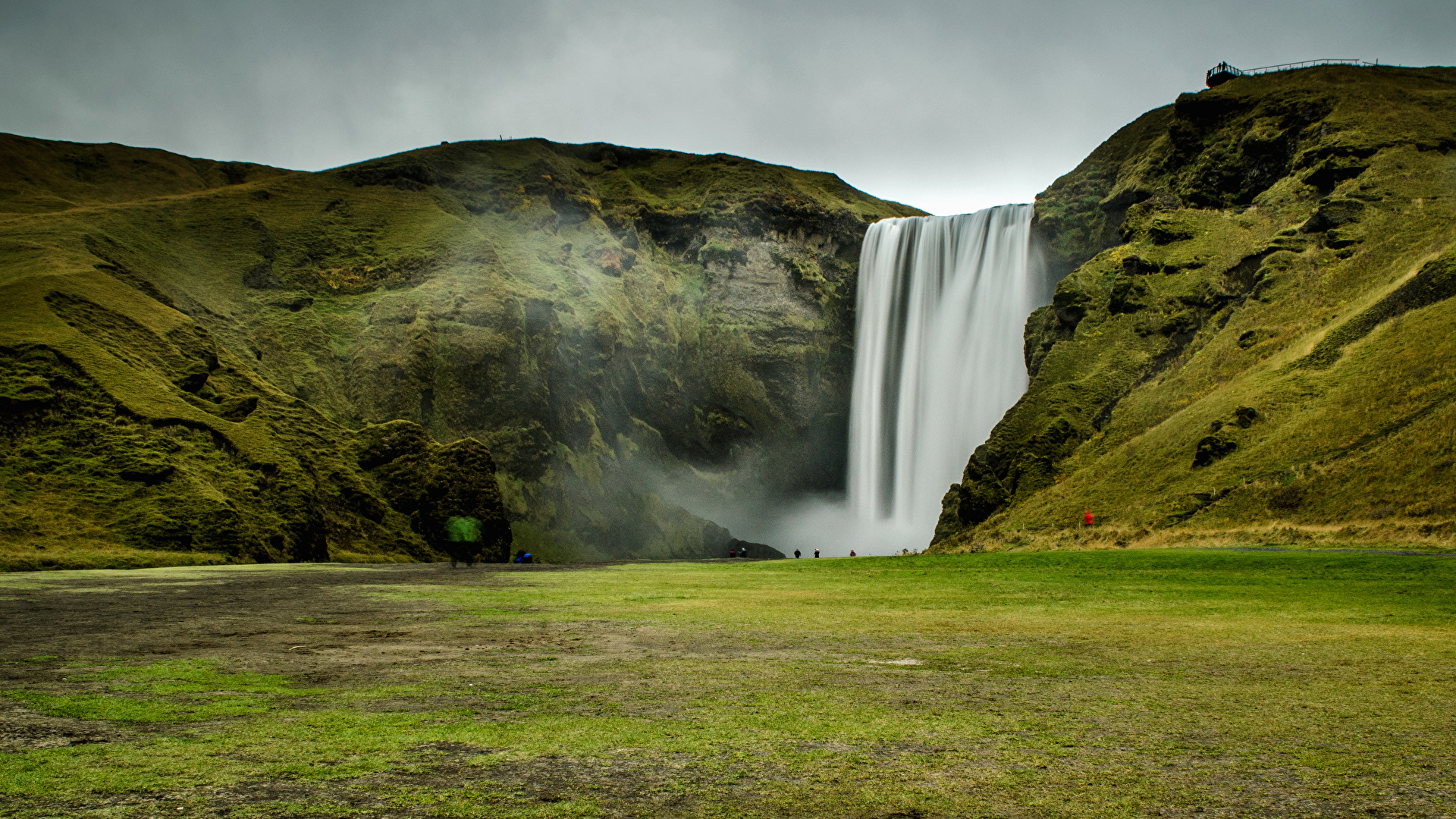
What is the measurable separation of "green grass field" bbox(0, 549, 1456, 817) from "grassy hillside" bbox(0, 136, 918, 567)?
28559mm

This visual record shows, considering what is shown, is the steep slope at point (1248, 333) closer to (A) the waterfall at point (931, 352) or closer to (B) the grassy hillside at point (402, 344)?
(A) the waterfall at point (931, 352)

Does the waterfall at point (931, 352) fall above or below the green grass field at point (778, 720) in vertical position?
above

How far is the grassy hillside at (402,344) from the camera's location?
39750 millimetres

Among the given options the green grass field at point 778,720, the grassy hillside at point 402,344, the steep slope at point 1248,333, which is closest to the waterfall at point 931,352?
the steep slope at point 1248,333

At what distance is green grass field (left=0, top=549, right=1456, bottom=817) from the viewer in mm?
3807

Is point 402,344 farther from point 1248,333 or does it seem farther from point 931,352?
point 1248,333

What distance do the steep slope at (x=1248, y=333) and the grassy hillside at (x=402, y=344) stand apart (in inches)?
1201

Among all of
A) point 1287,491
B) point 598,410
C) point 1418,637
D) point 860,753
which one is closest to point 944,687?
point 860,753

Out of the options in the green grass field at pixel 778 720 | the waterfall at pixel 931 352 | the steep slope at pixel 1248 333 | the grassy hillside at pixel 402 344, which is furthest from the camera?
the waterfall at pixel 931 352

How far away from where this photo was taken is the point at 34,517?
33.7 metres

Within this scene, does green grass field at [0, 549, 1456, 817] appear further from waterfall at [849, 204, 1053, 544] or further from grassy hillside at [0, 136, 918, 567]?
waterfall at [849, 204, 1053, 544]

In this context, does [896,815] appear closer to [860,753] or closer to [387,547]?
[860,753]

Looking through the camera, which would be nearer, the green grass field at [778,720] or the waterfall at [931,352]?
the green grass field at [778,720]

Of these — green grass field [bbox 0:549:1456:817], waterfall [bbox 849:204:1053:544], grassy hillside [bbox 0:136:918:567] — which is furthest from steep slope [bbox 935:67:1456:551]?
grassy hillside [bbox 0:136:918:567]
